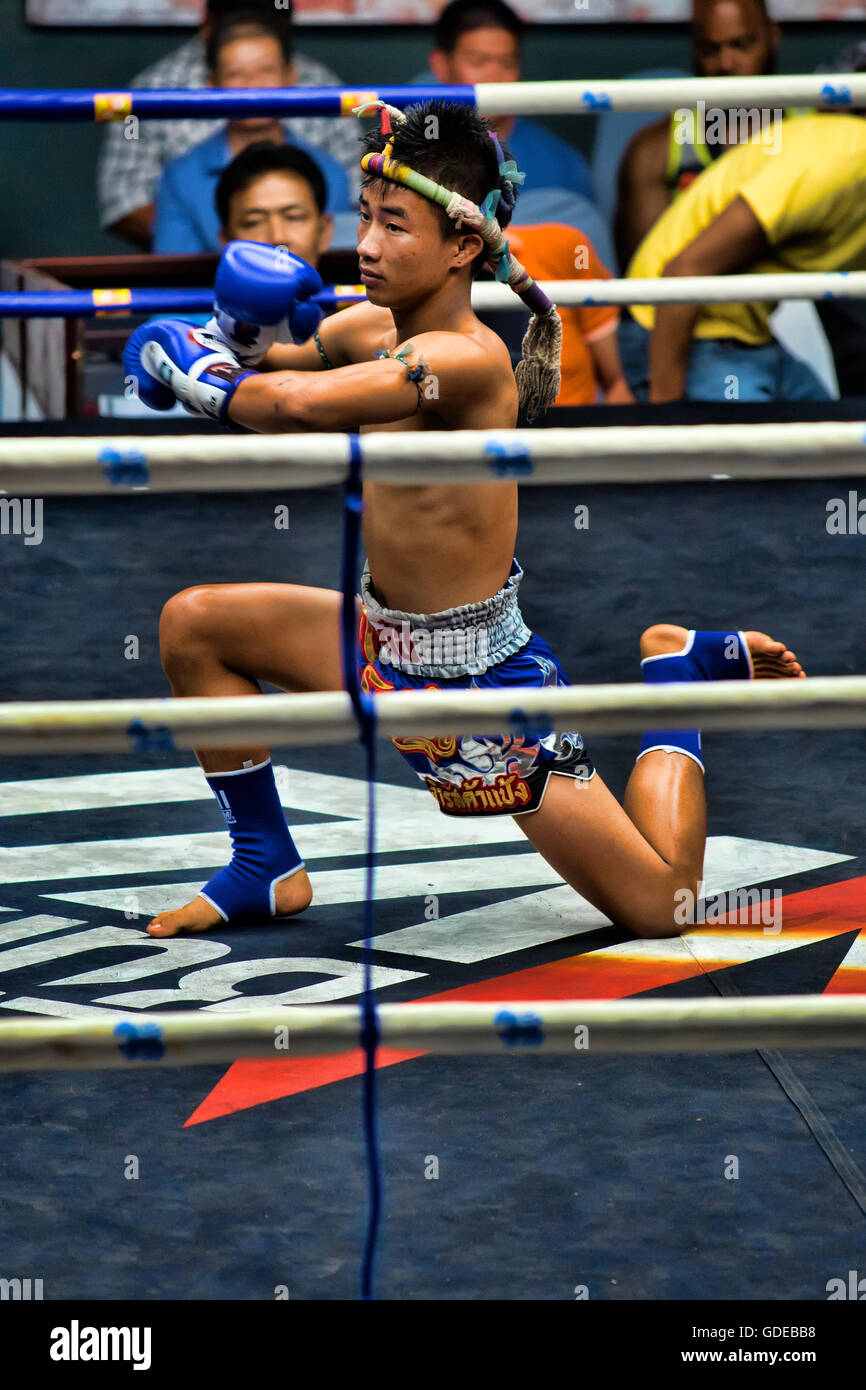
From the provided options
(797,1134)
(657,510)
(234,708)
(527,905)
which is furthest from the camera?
(657,510)

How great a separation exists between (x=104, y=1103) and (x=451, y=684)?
75cm

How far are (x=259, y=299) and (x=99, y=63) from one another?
16.8 ft

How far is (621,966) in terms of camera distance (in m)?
2.27

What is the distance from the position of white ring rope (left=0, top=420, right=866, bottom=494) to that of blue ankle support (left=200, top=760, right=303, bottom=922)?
119 cm

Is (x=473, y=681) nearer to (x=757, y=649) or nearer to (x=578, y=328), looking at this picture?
(x=757, y=649)

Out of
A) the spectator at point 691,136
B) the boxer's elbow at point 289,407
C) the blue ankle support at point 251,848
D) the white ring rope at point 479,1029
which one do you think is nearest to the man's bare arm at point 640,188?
the spectator at point 691,136

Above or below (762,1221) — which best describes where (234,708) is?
above

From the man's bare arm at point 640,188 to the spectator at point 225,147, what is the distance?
3.23 ft

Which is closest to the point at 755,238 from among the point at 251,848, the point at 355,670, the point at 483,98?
the point at 483,98

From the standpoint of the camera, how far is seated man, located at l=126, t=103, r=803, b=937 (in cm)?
210

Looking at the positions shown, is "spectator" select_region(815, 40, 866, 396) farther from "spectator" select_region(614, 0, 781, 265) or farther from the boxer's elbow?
the boxer's elbow

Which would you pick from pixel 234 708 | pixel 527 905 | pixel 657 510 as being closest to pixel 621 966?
pixel 527 905

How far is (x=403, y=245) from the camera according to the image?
2207 mm
